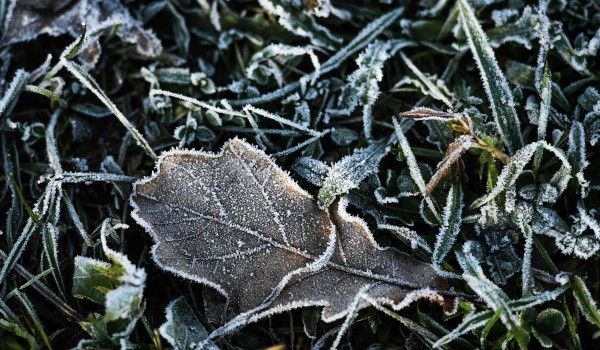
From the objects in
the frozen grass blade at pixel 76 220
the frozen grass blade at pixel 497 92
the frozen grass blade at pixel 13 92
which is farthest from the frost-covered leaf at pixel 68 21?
the frozen grass blade at pixel 497 92

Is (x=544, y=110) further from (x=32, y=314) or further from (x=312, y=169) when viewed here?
(x=32, y=314)

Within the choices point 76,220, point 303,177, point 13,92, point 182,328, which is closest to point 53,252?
point 76,220

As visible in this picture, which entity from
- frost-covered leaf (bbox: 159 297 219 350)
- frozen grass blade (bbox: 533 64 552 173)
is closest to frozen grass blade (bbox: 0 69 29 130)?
frost-covered leaf (bbox: 159 297 219 350)

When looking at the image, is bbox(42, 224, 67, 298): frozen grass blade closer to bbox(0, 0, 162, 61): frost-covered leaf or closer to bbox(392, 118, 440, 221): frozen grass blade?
bbox(0, 0, 162, 61): frost-covered leaf

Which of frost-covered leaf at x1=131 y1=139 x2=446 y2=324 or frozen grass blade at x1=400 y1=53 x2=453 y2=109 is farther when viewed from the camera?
frozen grass blade at x1=400 y1=53 x2=453 y2=109

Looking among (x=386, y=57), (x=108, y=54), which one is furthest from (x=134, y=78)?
(x=386, y=57)

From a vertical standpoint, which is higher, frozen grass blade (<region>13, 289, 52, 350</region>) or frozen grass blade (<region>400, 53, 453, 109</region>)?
frozen grass blade (<region>400, 53, 453, 109</region>)

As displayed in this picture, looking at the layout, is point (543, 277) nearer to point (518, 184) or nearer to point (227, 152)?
point (518, 184)
